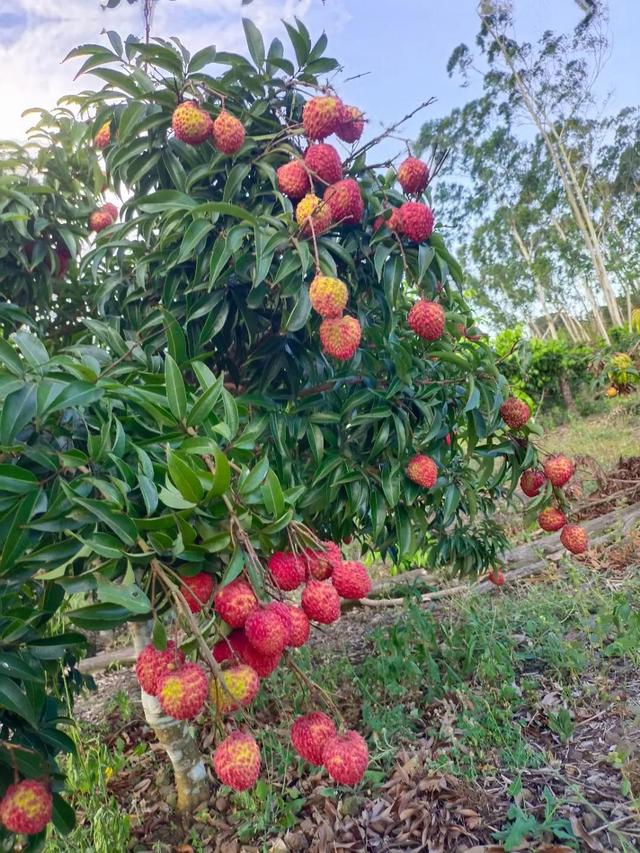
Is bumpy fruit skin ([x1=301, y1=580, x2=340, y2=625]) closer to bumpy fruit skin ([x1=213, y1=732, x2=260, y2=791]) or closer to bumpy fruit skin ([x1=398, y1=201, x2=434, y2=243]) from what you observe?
bumpy fruit skin ([x1=213, y1=732, x2=260, y2=791])

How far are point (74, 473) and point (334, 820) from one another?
134cm

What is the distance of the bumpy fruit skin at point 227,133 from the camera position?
145 centimetres

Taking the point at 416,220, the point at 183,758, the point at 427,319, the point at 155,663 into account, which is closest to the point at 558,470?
the point at 427,319

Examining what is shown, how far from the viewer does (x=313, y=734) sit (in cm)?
90

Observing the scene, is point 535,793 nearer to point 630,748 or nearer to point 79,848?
point 630,748

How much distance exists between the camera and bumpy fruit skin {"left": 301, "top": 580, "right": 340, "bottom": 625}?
90 cm

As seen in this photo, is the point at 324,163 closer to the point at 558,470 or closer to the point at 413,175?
the point at 413,175

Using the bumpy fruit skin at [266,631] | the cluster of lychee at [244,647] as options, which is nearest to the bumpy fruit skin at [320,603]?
the cluster of lychee at [244,647]

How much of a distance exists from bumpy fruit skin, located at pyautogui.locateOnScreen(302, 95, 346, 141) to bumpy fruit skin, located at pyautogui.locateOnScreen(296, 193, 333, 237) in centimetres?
17

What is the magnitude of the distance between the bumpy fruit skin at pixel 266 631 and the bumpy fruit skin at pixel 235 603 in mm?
11

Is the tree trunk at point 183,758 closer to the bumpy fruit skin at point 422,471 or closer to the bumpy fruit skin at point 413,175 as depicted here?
the bumpy fruit skin at point 422,471

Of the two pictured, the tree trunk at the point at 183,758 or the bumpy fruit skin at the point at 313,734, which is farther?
the tree trunk at the point at 183,758

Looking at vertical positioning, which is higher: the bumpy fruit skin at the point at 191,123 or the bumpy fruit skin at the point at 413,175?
the bumpy fruit skin at the point at 191,123

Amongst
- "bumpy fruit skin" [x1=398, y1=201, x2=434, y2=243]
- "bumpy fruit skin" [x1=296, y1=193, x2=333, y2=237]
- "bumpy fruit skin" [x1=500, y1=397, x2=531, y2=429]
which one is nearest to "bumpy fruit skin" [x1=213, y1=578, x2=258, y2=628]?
"bumpy fruit skin" [x1=296, y1=193, x2=333, y2=237]
